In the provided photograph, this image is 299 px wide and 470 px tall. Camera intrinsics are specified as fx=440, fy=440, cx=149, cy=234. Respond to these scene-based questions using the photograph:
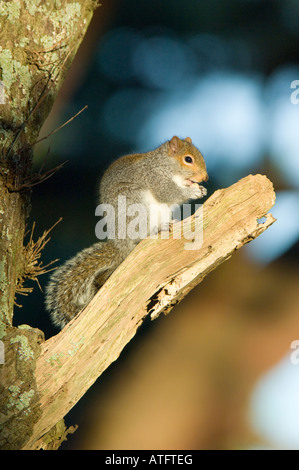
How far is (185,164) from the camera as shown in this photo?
8.57 ft

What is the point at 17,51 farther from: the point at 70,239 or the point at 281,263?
the point at 281,263

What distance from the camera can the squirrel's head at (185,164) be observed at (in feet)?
8.51

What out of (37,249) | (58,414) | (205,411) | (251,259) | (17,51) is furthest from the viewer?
(251,259)

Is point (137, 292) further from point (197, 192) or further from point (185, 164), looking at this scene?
point (185, 164)

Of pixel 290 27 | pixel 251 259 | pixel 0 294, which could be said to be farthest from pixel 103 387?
pixel 290 27

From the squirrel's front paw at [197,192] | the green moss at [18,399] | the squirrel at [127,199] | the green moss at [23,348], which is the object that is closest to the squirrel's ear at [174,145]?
the squirrel at [127,199]

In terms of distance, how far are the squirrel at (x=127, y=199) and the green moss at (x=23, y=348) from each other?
0.50 m

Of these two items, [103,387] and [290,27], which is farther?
[290,27]

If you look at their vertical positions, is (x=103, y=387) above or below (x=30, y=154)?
below

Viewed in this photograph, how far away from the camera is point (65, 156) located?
327 centimetres

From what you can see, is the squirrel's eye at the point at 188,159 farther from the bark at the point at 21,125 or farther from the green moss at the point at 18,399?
the green moss at the point at 18,399

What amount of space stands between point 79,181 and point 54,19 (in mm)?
1541

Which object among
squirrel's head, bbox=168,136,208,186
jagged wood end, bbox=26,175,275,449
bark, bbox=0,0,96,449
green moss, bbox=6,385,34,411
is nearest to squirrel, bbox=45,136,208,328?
squirrel's head, bbox=168,136,208,186

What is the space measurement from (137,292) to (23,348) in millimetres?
485
